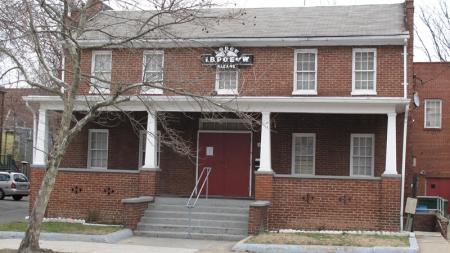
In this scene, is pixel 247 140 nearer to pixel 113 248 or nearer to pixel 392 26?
pixel 392 26

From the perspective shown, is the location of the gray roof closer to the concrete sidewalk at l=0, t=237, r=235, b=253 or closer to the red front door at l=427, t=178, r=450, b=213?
the concrete sidewalk at l=0, t=237, r=235, b=253

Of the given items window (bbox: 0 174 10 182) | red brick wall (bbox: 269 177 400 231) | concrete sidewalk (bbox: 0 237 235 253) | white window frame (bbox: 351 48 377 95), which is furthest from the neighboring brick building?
window (bbox: 0 174 10 182)

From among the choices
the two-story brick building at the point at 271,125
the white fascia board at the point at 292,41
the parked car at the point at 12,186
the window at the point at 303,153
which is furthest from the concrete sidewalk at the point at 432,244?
the parked car at the point at 12,186

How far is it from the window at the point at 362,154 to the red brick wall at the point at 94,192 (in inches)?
258

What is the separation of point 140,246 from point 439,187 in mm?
20791

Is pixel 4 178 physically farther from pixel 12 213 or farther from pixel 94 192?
pixel 94 192

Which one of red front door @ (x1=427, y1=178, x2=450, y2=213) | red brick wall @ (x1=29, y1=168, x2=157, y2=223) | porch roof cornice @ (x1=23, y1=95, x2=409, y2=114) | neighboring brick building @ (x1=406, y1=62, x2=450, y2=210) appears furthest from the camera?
neighboring brick building @ (x1=406, y1=62, x2=450, y2=210)

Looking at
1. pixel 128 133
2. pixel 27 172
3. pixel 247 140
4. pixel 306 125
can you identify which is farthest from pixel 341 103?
pixel 27 172

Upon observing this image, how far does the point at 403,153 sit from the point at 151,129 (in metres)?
8.03

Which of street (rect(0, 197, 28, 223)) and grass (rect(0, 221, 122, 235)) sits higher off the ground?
grass (rect(0, 221, 122, 235))

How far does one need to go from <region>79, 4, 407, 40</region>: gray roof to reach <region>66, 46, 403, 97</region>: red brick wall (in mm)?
593

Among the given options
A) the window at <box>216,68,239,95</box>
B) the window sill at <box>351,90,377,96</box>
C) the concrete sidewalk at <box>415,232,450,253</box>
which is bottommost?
the concrete sidewalk at <box>415,232,450,253</box>

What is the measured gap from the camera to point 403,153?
66.0 ft

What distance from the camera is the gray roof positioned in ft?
66.7
